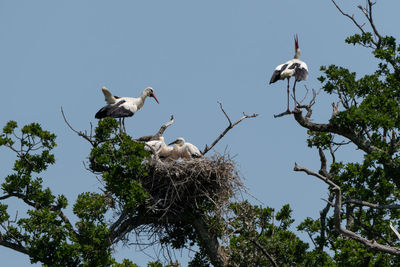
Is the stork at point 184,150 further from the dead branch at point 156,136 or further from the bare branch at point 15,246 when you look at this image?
the bare branch at point 15,246

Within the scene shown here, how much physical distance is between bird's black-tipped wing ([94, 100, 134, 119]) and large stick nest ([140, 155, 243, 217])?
1985mm

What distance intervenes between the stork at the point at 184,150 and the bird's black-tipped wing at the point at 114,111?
44.8 inches

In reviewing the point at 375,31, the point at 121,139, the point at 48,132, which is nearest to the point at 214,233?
the point at 121,139

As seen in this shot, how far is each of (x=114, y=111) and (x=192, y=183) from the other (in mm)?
2558

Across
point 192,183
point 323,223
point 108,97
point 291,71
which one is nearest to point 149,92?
point 108,97

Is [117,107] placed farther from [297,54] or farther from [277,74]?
[297,54]

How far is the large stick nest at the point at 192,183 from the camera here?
11188 mm

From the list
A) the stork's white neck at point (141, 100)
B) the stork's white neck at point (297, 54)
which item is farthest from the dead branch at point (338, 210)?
the stork's white neck at point (297, 54)

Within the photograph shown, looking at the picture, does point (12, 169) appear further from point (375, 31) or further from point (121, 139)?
point (375, 31)

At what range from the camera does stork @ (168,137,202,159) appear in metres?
12.6

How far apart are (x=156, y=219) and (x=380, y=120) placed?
13.3 ft

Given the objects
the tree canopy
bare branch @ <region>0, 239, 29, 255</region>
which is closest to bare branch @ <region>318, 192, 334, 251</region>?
the tree canopy

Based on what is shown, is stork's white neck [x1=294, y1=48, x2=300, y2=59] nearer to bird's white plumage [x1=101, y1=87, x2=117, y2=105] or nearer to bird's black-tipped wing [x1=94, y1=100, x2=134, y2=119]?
bird's black-tipped wing [x1=94, y1=100, x2=134, y2=119]

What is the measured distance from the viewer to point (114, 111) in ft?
42.7
